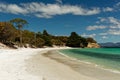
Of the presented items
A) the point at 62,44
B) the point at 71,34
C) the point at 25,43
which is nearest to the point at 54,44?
the point at 62,44

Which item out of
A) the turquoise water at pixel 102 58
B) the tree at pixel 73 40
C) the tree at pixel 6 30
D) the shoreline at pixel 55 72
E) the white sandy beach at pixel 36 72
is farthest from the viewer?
the tree at pixel 73 40

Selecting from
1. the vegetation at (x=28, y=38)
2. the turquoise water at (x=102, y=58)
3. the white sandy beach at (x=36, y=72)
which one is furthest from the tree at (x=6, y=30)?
the white sandy beach at (x=36, y=72)

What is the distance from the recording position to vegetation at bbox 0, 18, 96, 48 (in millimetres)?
69562

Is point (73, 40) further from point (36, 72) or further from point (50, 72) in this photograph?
point (36, 72)

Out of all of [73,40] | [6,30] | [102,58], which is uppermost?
[6,30]

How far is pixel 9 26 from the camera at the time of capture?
6912 centimetres

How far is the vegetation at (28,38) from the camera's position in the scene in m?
69.6

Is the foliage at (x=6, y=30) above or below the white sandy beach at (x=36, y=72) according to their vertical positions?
above

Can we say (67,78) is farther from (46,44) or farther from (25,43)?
(46,44)

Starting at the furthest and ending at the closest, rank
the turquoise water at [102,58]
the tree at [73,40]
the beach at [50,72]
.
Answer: the tree at [73,40]
the turquoise water at [102,58]
the beach at [50,72]

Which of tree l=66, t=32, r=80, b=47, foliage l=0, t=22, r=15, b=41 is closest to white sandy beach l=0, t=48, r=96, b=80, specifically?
foliage l=0, t=22, r=15, b=41

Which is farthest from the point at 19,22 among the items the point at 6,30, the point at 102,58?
the point at 102,58

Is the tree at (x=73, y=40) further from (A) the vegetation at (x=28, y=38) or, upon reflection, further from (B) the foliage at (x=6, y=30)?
(B) the foliage at (x=6, y=30)

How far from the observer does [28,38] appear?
297 feet
